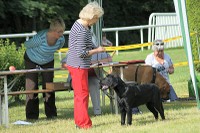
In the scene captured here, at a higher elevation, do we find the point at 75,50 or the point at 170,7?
the point at 170,7

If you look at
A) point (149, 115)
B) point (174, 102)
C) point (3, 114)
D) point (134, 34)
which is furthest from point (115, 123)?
point (134, 34)

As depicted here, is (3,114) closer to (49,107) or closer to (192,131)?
(49,107)

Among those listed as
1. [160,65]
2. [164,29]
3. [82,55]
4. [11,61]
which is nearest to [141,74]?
[160,65]

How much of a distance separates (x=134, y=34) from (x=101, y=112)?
25096mm

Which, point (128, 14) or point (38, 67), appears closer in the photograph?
point (38, 67)

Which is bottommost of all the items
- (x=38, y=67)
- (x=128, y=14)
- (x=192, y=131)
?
(x=192, y=131)

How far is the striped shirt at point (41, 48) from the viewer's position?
10.7m

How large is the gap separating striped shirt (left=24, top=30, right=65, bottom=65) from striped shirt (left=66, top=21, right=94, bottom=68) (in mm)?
1435

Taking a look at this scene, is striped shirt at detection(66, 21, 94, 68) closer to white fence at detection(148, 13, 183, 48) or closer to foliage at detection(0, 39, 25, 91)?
foliage at detection(0, 39, 25, 91)

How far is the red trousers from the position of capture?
A: 9.25 metres

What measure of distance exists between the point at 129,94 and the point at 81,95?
2.32ft

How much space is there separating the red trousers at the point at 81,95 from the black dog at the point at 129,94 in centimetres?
27

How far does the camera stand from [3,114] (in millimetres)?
→ 10188

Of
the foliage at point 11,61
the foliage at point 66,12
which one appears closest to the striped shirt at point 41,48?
the foliage at point 11,61
